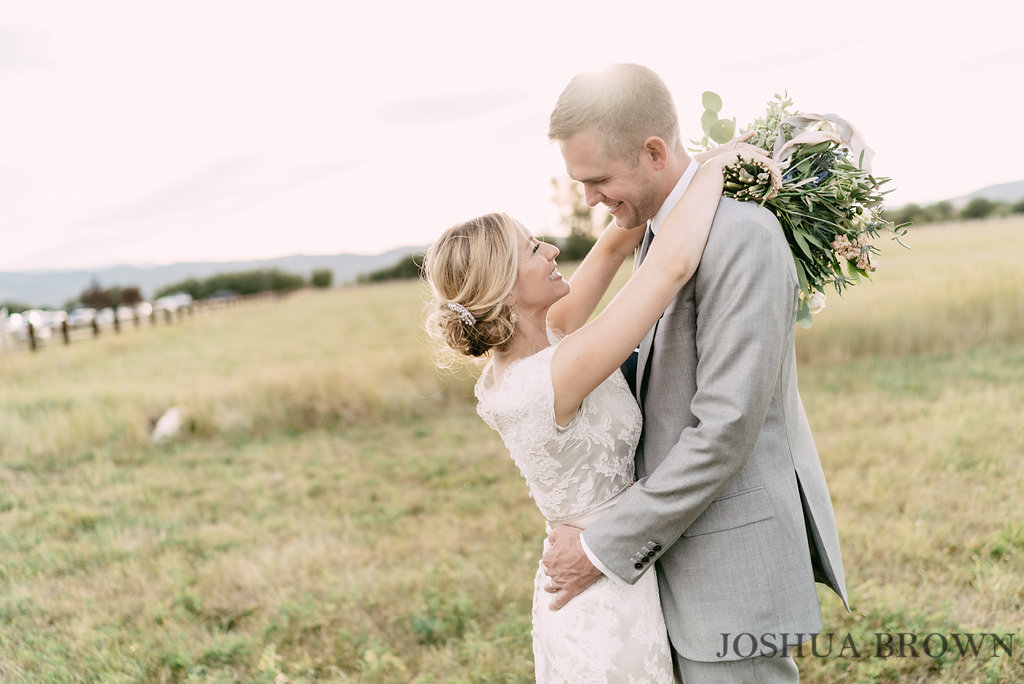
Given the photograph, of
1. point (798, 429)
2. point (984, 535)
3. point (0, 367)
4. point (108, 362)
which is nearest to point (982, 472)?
point (984, 535)

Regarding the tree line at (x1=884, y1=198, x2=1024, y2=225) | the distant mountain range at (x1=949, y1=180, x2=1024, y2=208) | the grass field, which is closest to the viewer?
the grass field

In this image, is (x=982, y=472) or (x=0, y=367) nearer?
(x=982, y=472)

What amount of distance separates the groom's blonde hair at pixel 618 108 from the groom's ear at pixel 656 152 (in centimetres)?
2

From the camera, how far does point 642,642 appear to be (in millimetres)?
2414

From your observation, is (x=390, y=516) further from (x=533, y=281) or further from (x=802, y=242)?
(x=802, y=242)

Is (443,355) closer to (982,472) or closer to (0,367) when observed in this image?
(982,472)

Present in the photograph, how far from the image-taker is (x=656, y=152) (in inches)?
94.6

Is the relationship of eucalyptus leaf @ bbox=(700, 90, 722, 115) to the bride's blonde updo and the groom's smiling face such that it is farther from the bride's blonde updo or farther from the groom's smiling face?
→ the bride's blonde updo

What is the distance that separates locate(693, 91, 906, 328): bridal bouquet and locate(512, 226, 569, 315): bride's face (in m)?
0.71

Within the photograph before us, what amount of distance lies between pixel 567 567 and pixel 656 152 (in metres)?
1.50

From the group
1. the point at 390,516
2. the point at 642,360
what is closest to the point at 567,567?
the point at 642,360

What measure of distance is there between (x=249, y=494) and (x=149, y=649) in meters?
3.76

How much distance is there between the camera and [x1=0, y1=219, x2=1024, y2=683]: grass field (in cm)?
460

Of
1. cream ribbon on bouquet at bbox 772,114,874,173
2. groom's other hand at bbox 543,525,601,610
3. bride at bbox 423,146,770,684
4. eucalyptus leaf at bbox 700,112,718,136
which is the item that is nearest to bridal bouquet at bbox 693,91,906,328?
cream ribbon on bouquet at bbox 772,114,874,173
